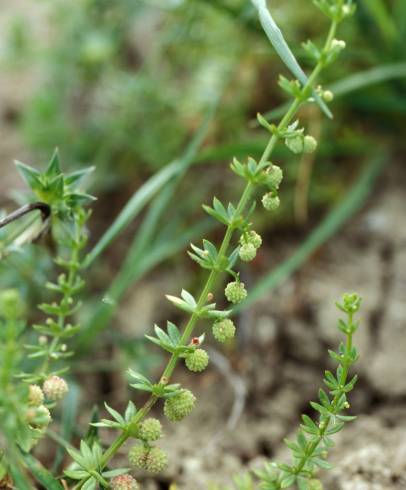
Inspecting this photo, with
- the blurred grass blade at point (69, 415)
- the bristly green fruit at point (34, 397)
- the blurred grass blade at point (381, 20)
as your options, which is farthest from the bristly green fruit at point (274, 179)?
the blurred grass blade at point (381, 20)

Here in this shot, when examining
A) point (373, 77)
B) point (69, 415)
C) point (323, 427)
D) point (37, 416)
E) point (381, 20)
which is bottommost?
point (69, 415)

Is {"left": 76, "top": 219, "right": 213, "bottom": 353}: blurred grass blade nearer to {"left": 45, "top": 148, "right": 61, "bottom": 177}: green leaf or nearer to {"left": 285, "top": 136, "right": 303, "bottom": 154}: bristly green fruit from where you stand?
{"left": 45, "top": 148, "right": 61, "bottom": 177}: green leaf

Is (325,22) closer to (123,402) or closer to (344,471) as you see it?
(123,402)

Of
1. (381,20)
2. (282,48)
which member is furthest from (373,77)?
(282,48)

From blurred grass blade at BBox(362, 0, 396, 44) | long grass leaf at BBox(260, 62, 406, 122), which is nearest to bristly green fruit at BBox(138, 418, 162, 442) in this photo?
long grass leaf at BBox(260, 62, 406, 122)

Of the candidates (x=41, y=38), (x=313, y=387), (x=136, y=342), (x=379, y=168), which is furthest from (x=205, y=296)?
(x=41, y=38)

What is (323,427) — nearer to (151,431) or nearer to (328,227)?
(151,431)
